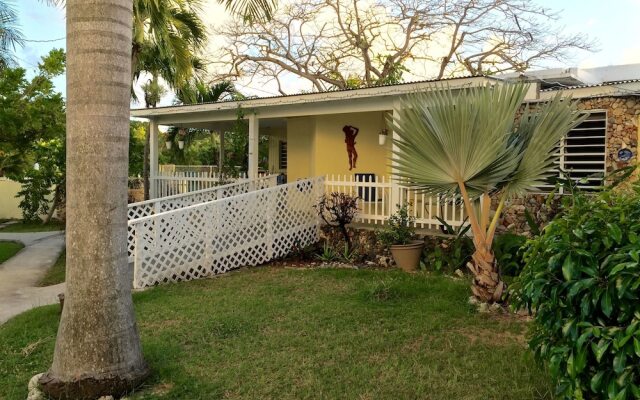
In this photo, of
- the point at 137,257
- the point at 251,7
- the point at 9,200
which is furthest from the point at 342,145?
the point at 9,200

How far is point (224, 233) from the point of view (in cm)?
894

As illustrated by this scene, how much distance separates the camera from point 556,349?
8.85ft

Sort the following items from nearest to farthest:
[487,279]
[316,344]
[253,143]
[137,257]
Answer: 1. [316,344]
2. [487,279]
3. [137,257]
4. [253,143]

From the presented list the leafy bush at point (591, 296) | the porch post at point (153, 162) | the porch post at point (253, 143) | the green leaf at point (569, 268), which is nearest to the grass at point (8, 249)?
the porch post at point (153, 162)

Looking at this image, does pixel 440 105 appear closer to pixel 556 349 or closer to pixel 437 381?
pixel 437 381

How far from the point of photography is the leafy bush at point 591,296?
2.36 meters

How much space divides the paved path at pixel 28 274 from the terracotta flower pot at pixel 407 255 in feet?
16.9

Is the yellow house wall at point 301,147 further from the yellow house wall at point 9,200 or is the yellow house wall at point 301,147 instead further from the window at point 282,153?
the yellow house wall at point 9,200

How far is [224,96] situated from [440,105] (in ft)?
50.6

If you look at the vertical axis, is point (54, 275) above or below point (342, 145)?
below

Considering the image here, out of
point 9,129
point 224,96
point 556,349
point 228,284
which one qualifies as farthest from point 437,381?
point 224,96

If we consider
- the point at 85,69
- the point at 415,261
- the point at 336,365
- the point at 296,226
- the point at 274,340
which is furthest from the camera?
the point at 296,226

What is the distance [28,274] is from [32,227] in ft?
31.6

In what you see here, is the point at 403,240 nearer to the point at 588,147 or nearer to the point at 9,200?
the point at 588,147
